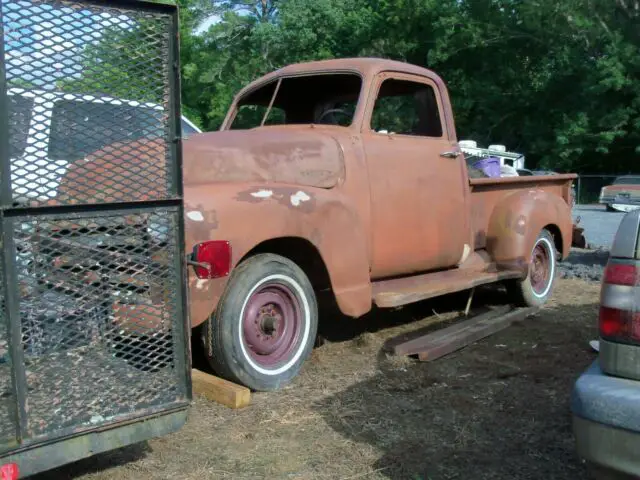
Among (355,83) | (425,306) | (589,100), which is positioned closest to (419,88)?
(355,83)

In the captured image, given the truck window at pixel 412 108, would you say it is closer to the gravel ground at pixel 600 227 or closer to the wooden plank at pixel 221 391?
the wooden plank at pixel 221 391

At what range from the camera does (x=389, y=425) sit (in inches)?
142

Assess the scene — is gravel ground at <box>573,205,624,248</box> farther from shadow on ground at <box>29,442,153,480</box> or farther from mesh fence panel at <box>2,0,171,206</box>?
mesh fence panel at <box>2,0,171,206</box>

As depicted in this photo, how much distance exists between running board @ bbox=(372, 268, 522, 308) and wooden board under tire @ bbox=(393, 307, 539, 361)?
296 millimetres

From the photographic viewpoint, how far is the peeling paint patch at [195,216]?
365 centimetres

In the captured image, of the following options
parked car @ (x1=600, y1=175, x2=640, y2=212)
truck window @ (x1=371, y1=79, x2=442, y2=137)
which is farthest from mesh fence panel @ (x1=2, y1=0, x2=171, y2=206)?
parked car @ (x1=600, y1=175, x2=640, y2=212)

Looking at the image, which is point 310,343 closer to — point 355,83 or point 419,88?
point 355,83

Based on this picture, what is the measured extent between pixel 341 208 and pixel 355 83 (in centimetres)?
131

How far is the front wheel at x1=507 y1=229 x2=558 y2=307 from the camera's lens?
6.34 metres

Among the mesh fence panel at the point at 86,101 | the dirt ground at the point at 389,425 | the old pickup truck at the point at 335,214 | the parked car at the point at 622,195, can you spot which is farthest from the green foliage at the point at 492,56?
the mesh fence panel at the point at 86,101

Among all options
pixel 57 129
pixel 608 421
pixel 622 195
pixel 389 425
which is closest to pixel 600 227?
pixel 622 195

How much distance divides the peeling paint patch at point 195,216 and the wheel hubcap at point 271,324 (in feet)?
2.02

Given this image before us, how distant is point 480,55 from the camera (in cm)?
3281

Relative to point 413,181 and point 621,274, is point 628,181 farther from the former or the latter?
point 621,274
